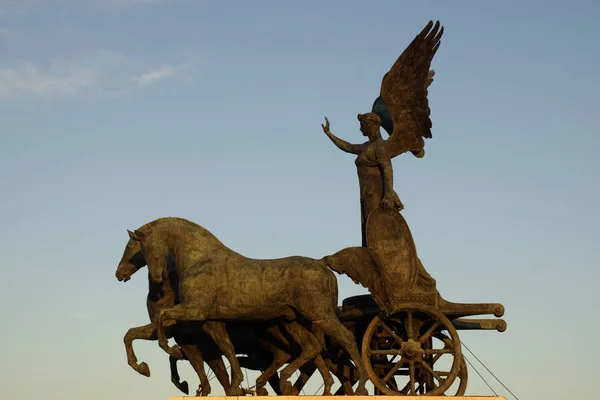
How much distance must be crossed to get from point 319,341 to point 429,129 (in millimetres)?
4289

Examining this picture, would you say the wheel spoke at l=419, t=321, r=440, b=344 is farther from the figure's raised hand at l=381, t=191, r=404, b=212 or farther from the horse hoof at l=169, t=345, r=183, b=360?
the horse hoof at l=169, t=345, r=183, b=360

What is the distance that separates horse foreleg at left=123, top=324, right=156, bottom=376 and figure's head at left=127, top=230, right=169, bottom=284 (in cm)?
77

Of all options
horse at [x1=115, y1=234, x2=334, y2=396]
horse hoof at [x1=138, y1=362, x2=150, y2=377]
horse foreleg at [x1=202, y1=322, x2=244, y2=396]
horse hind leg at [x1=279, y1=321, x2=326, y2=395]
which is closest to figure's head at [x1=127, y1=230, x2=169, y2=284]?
horse at [x1=115, y1=234, x2=334, y2=396]

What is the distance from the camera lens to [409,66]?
2355cm

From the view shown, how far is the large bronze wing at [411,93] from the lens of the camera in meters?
23.5

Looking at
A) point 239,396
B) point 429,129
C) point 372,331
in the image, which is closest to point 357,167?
point 429,129

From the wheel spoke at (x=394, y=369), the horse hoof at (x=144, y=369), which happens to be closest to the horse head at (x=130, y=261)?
the horse hoof at (x=144, y=369)

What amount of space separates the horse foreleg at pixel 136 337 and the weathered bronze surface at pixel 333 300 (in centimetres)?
2

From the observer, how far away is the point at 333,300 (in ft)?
71.3

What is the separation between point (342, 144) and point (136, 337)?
4828 millimetres

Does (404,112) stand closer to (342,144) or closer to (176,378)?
(342,144)

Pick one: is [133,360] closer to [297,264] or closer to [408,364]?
[297,264]

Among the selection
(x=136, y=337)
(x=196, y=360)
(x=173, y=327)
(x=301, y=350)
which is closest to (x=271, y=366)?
(x=301, y=350)

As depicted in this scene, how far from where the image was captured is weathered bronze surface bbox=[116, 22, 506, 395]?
21.4m
